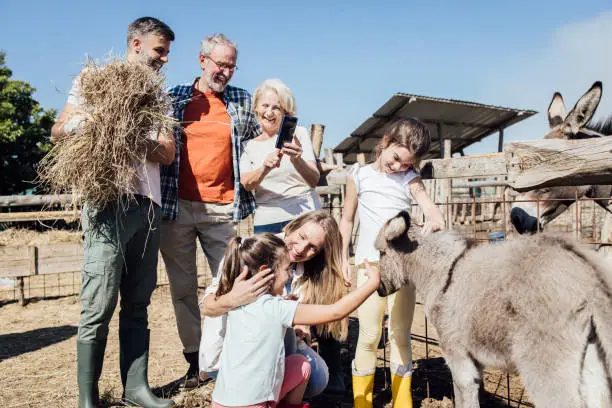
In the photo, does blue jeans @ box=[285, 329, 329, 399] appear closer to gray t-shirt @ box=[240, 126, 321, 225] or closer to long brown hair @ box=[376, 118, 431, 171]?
gray t-shirt @ box=[240, 126, 321, 225]

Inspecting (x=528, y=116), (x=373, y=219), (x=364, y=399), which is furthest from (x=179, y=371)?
(x=528, y=116)

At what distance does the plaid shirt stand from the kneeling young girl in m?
1.12

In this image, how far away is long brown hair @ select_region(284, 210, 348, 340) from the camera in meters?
3.61

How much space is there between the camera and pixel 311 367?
135 inches

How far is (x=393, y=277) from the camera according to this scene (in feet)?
10.9

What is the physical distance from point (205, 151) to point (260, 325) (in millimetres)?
1825

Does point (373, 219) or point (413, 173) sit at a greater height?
point (413, 173)

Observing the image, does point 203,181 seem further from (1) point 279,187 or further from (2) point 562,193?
(2) point 562,193

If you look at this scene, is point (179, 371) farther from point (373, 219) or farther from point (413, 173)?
point (413, 173)

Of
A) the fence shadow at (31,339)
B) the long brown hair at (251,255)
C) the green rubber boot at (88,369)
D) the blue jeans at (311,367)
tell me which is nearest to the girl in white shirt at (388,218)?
the blue jeans at (311,367)

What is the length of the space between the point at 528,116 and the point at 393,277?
53.0 feet

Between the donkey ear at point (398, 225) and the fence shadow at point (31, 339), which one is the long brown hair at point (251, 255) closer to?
the donkey ear at point (398, 225)

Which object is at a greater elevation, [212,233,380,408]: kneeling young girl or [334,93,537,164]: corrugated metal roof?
[334,93,537,164]: corrugated metal roof

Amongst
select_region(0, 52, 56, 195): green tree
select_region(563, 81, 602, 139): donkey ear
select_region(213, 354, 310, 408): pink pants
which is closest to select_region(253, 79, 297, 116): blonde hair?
select_region(213, 354, 310, 408): pink pants
